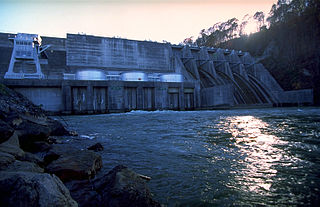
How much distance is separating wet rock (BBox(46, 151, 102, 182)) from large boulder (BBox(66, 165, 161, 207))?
7.7 inches

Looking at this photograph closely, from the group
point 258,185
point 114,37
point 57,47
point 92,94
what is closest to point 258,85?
point 114,37

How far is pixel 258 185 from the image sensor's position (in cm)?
257

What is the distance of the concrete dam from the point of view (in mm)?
21172

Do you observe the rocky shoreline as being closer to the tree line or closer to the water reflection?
the water reflection

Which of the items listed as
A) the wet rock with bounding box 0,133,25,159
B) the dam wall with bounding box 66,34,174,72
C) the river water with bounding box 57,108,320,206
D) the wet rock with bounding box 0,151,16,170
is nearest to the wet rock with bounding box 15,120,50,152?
the wet rock with bounding box 0,133,25,159

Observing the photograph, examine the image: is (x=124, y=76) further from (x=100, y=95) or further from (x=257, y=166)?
(x=257, y=166)

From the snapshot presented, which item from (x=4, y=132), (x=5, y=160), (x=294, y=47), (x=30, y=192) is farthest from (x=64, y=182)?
(x=294, y=47)

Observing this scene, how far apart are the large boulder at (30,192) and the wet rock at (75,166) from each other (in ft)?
3.72

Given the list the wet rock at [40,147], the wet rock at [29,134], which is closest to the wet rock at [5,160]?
the wet rock at [40,147]

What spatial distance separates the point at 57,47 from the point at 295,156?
3513cm

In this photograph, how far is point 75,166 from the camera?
3014mm

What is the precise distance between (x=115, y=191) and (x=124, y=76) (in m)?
25.9

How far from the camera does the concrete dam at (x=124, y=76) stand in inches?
834

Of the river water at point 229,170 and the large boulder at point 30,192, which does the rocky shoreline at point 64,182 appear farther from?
the river water at point 229,170
